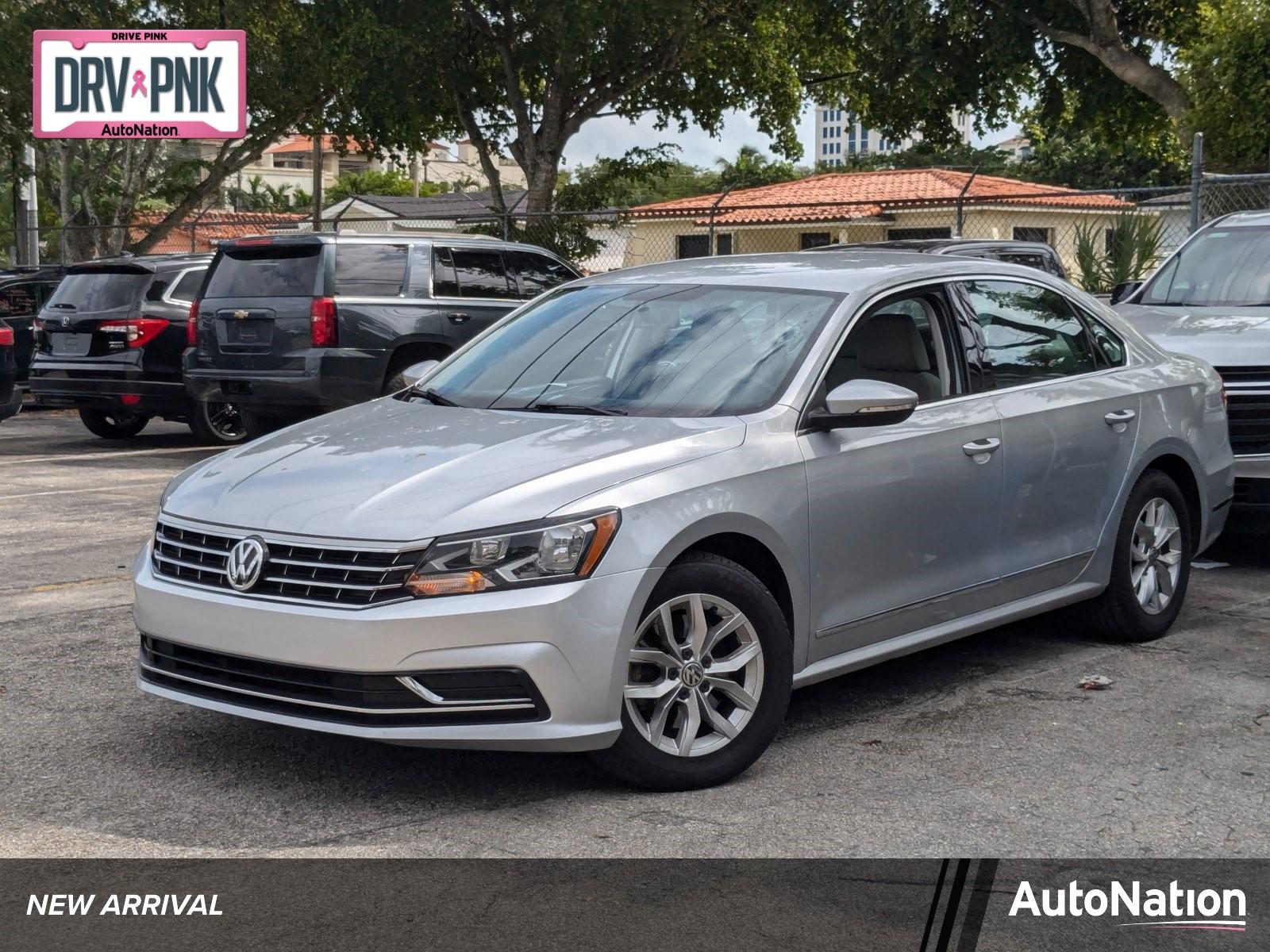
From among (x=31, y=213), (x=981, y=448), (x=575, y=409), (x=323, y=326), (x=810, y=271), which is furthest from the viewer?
(x=31, y=213)

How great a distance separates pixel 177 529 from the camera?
502cm

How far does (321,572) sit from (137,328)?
11084 mm

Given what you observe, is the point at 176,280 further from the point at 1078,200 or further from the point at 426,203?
the point at 426,203

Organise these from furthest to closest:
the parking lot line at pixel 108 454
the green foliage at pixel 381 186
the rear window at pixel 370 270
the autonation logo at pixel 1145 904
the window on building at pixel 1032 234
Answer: the green foliage at pixel 381 186, the window on building at pixel 1032 234, the parking lot line at pixel 108 454, the rear window at pixel 370 270, the autonation logo at pixel 1145 904

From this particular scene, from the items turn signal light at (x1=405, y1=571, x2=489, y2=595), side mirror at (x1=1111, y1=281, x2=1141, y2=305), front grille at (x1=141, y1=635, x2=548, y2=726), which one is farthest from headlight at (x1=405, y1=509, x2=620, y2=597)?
side mirror at (x1=1111, y1=281, x2=1141, y2=305)

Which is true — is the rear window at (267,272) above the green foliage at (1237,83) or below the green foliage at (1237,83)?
below

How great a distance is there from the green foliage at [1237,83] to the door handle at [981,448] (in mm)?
17708

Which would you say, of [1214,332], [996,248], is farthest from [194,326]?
[1214,332]

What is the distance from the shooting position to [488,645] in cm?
445

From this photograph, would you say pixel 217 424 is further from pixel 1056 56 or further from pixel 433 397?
pixel 1056 56

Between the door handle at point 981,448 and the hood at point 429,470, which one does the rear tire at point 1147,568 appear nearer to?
the door handle at point 981,448

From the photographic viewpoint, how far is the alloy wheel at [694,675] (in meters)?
4.72

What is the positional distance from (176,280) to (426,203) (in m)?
60.5

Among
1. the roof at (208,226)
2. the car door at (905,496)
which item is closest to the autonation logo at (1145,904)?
the car door at (905,496)
